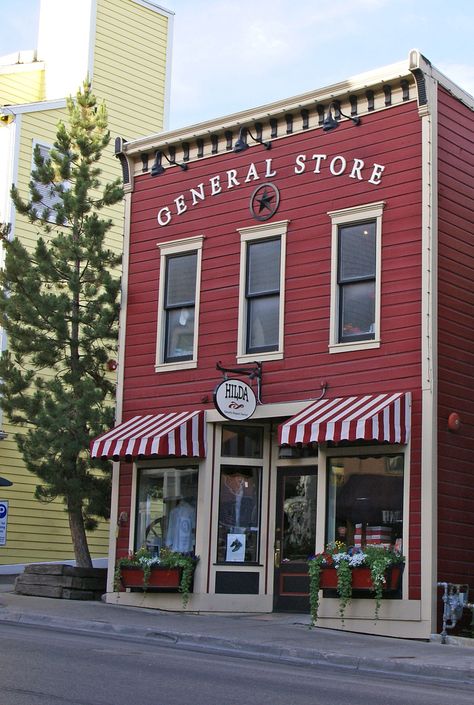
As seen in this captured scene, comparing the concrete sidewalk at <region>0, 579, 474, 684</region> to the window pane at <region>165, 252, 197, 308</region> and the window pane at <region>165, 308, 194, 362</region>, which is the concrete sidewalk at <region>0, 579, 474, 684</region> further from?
the window pane at <region>165, 252, 197, 308</region>

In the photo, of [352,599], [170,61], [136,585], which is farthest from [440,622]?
[170,61]

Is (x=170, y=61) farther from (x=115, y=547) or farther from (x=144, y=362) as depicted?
(x=115, y=547)

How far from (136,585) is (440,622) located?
215 inches

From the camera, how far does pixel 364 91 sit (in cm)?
1789

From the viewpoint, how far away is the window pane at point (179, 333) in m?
19.9

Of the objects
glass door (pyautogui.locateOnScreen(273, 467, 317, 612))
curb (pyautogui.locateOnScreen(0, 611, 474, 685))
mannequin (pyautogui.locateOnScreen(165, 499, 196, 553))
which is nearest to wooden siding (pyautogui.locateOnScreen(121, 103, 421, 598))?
glass door (pyautogui.locateOnScreen(273, 467, 317, 612))

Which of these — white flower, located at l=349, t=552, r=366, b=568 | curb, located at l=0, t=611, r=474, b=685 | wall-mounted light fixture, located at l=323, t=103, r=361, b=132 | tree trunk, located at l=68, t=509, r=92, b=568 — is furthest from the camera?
tree trunk, located at l=68, t=509, r=92, b=568

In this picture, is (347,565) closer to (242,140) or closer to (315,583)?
(315,583)

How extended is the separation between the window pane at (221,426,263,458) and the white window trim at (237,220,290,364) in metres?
1.19

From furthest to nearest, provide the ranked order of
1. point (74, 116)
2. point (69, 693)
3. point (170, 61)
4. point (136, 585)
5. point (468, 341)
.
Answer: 1. point (170, 61)
2. point (74, 116)
3. point (136, 585)
4. point (468, 341)
5. point (69, 693)

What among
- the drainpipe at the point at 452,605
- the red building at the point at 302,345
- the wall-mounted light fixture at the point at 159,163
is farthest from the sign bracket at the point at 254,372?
the drainpipe at the point at 452,605

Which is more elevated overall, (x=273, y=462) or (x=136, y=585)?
(x=273, y=462)

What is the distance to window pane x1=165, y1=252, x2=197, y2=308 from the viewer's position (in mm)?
20031

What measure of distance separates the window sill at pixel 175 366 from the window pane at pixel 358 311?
3.07 m
